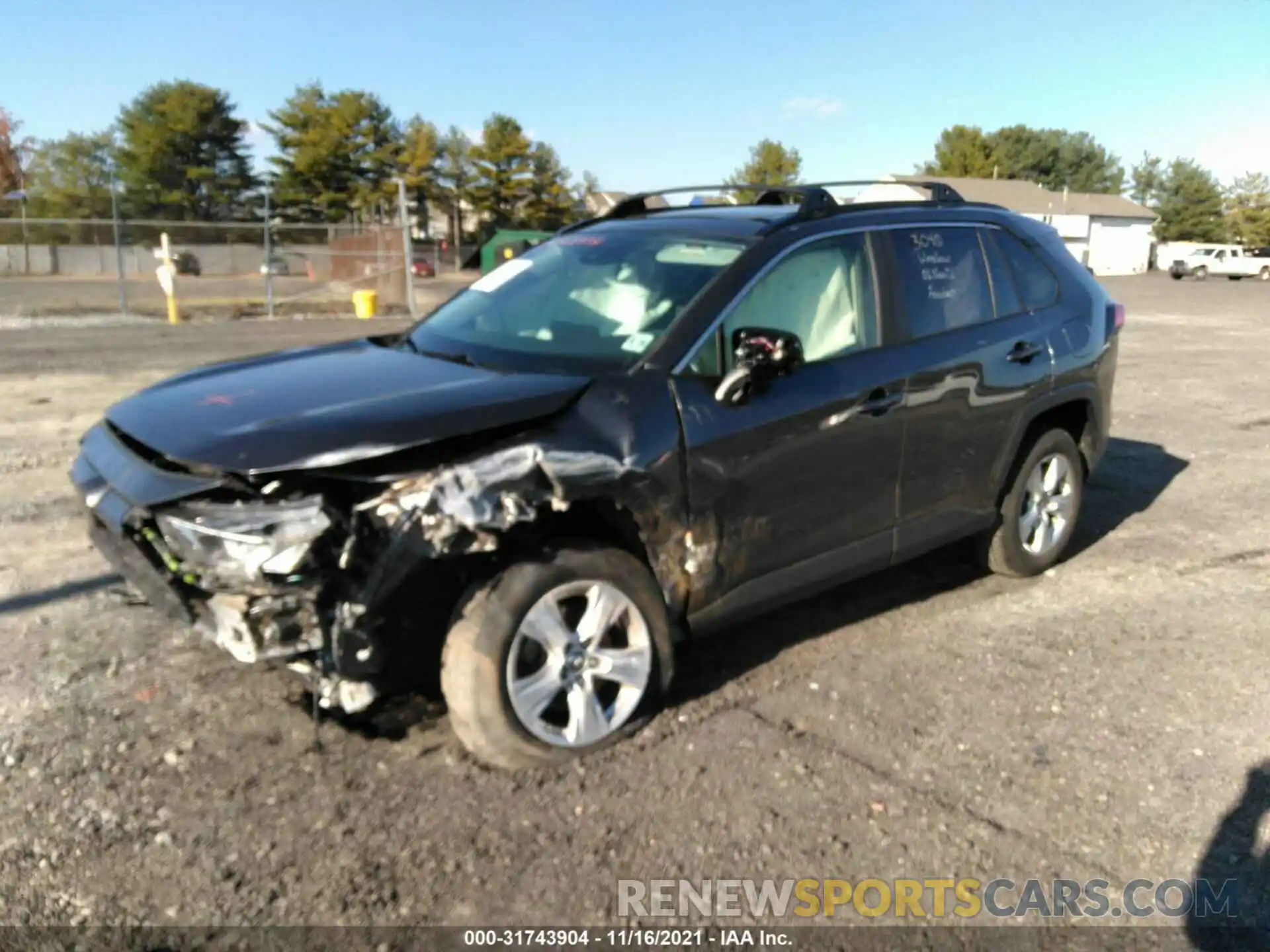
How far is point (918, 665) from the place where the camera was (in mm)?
4352

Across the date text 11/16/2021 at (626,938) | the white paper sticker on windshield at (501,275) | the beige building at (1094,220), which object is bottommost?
the date text 11/16/2021 at (626,938)

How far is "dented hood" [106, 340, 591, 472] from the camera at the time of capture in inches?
122

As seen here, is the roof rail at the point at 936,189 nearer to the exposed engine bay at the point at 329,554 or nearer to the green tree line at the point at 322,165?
the exposed engine bay at the point at 329,554

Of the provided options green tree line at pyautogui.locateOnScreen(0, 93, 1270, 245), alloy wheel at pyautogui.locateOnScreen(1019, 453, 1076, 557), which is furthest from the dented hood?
green tree line at pyautogui.locateOnScreen(0, 93, 1270, 245)

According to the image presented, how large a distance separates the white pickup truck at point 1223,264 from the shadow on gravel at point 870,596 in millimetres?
56503

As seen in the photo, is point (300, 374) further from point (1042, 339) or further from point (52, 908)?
point (1042, 339)

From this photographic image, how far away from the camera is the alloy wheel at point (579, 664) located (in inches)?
132

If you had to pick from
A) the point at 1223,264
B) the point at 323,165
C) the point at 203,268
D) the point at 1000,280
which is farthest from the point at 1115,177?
the point at 1000,280

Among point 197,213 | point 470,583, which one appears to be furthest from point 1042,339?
point 197,213

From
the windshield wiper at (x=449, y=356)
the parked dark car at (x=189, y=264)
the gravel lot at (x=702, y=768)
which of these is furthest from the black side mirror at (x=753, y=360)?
the parked dark car at (x=189, y=264)

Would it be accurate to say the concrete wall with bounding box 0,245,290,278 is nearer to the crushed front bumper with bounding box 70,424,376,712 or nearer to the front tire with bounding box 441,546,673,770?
the crushed front bumper with bounding box 70,424,376,712

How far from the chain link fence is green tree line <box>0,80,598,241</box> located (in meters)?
32.0

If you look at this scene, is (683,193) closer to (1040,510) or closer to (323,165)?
(1040,510)

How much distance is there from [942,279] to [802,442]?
132 cm
